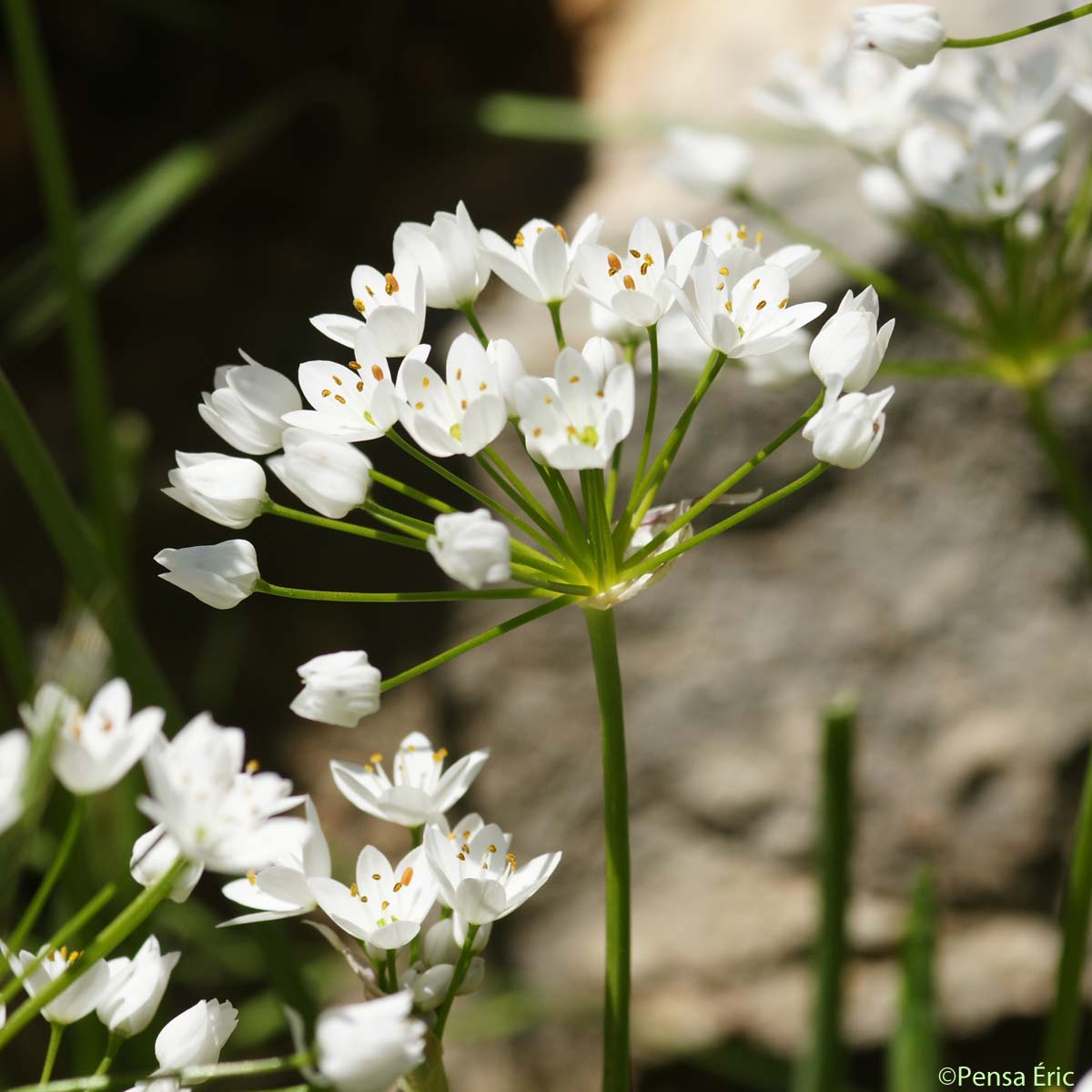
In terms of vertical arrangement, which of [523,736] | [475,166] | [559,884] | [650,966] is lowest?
[650,966]

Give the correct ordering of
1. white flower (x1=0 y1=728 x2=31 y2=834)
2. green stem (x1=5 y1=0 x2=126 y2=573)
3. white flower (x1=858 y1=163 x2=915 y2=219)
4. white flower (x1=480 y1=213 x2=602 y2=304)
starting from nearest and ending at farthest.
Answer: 1. white flower (x1=0 y1=728 x2=31 y2=834)
2. white flower (x1=480 y1=213 x2=602 y2=304)
3. green stem (x1=5 y1=0 x2=126 y2=573)
4. white flower (x1=858 y1=163 x2=915 y2=219)

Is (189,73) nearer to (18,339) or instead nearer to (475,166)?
(475,166)

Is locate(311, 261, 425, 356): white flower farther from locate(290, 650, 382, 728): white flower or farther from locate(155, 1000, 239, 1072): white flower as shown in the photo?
locate(155, 1000, 239, 1072): white flower

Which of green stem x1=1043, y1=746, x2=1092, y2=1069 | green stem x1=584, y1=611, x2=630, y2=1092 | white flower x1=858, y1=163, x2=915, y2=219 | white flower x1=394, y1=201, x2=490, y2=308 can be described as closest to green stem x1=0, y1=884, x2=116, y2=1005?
green stem x1=584, y1=611, x2=630, y2=1092

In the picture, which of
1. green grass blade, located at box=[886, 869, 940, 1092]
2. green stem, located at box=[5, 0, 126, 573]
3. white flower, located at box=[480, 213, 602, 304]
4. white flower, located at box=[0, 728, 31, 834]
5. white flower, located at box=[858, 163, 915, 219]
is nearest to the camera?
white flower, located at box=[0, 728, 31, 834]

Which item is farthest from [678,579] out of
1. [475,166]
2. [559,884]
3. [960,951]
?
[475,166]

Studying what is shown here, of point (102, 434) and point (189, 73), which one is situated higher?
point (189, 73)

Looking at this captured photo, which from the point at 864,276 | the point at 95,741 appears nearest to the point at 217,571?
the point at 95,741
